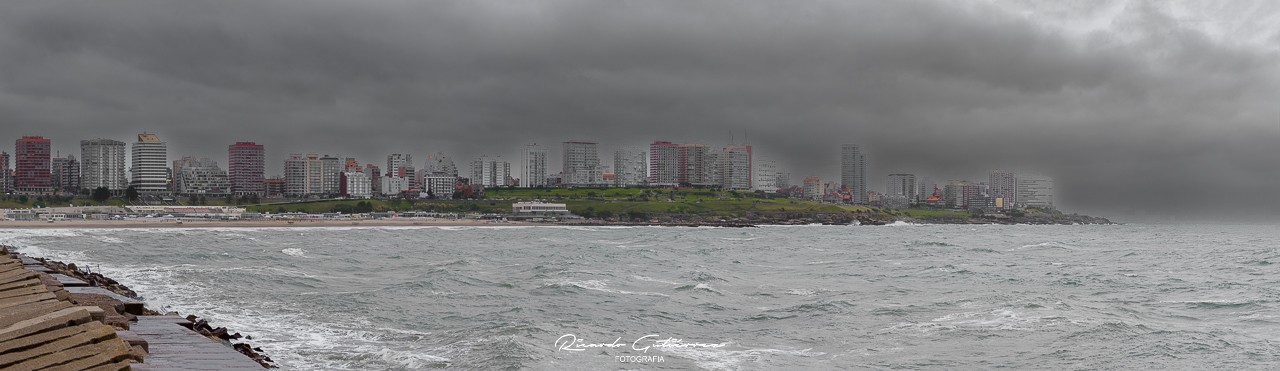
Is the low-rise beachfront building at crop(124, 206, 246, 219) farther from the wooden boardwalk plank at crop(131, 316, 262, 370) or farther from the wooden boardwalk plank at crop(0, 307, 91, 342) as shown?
the wooden boardwalk plank at crop(0, 307, 91, 342)

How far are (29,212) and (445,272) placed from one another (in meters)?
153

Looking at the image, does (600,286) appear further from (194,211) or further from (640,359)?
(194,211)

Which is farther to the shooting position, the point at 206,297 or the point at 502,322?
the point at 206,297

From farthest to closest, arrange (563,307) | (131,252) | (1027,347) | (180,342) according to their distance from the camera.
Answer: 1. (131,252)
2. (563,307)
3. (1027,347)
4. (180,342)

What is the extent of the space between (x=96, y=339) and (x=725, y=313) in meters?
19.8

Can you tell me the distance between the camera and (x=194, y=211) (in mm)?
182875

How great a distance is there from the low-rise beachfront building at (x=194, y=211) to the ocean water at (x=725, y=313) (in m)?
134

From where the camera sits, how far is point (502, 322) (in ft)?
83.7

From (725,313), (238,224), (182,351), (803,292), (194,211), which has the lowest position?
(238,224)

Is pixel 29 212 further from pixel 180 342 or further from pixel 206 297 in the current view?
pixel 180 342

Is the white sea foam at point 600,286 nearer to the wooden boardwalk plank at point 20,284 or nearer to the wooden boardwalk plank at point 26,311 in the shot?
the wooden boardwalk plank at point 20,284

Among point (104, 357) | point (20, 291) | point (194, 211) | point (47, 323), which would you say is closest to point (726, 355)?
point (104, 357)

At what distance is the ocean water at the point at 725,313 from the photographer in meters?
20.4

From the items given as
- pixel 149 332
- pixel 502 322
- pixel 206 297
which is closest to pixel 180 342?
pixel 149 332
